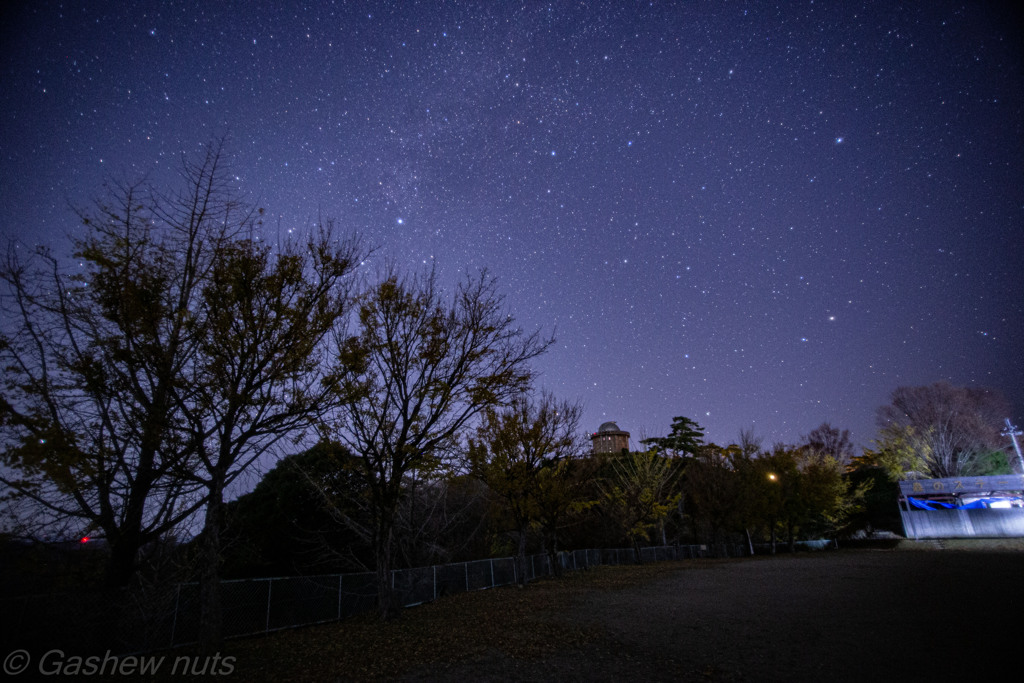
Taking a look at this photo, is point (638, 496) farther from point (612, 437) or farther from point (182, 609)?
point (612, 437)

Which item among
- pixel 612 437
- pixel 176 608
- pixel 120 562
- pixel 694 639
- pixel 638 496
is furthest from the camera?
pixel 612 437

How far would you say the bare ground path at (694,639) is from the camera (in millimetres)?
6867

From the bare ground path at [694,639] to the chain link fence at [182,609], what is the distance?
3.36 ft

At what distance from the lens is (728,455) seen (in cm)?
4466

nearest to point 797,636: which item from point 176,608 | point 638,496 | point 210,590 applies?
point 210,590

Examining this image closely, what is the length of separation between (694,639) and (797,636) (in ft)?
6.72

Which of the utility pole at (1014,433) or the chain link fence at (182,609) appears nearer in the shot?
the chain link fence at (182,609)

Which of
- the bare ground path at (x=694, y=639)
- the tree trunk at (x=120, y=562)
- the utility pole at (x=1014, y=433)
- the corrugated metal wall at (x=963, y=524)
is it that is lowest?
the corrugated metal wall at (x=963, y=524)

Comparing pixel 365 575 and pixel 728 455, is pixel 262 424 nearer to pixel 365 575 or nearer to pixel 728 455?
pixel 365 575

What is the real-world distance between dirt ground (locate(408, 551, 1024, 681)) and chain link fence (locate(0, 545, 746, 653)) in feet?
20.8

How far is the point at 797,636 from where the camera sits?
8.80 metres

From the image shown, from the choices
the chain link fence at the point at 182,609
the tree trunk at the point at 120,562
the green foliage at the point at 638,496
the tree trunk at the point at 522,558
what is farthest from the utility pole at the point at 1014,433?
the tree trunk at the point at 120,562

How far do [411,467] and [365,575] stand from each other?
4.89 meters

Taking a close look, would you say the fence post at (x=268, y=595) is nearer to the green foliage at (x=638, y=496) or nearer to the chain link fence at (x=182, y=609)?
the chain link fence at (x=182, y=609)
